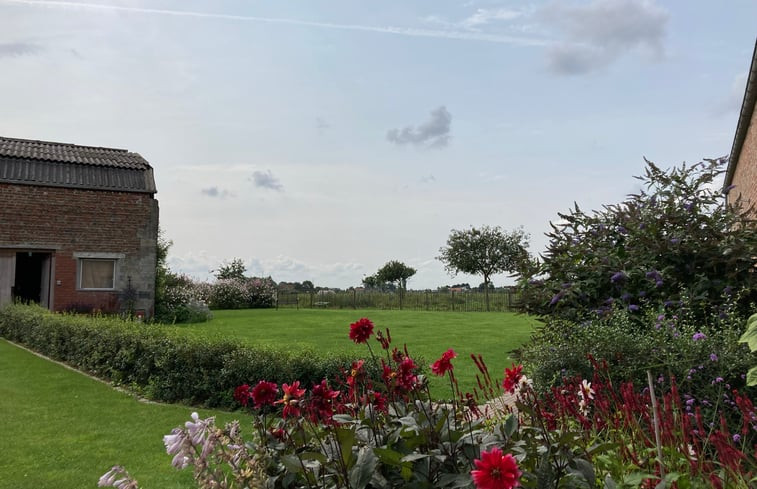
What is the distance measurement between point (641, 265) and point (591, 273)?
545 millimetres

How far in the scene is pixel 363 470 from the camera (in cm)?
209

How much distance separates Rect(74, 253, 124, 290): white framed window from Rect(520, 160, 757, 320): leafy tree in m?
17.0

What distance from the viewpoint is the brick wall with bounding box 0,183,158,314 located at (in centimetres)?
1873

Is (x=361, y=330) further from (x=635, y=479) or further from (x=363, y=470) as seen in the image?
(x=635, y=479)

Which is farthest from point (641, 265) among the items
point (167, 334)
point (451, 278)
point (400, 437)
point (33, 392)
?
point (451, 278)

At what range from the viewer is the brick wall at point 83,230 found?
61.5ft

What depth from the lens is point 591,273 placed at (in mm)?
6695

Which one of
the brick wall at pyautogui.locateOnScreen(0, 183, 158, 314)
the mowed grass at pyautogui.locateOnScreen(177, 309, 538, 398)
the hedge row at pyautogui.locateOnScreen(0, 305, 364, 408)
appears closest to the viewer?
the hedge row at pyautogui.locateOnScreen(0, 305, 364, 408)

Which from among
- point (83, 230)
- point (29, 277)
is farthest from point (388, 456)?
point (29, 277)

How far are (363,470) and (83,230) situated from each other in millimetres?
20236

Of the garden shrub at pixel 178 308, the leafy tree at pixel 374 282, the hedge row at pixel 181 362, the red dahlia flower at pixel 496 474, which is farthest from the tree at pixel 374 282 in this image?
the red dahlia flower at pixel 496 474

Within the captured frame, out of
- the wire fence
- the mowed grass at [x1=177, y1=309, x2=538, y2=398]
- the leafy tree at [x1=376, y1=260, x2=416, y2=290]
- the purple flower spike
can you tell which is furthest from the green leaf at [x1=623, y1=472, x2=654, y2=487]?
the leafy tree at [x1=376, y1=260, x2=416, y2=290]

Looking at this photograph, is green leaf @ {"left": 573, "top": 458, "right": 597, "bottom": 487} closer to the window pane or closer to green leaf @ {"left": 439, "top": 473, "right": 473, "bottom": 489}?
green leaf @ {"left": 439, "top": 473, "right": 473, "bottom": 489}

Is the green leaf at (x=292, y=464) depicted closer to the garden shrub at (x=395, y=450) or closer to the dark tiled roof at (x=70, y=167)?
the garden shrub at (x=395, y=450)
